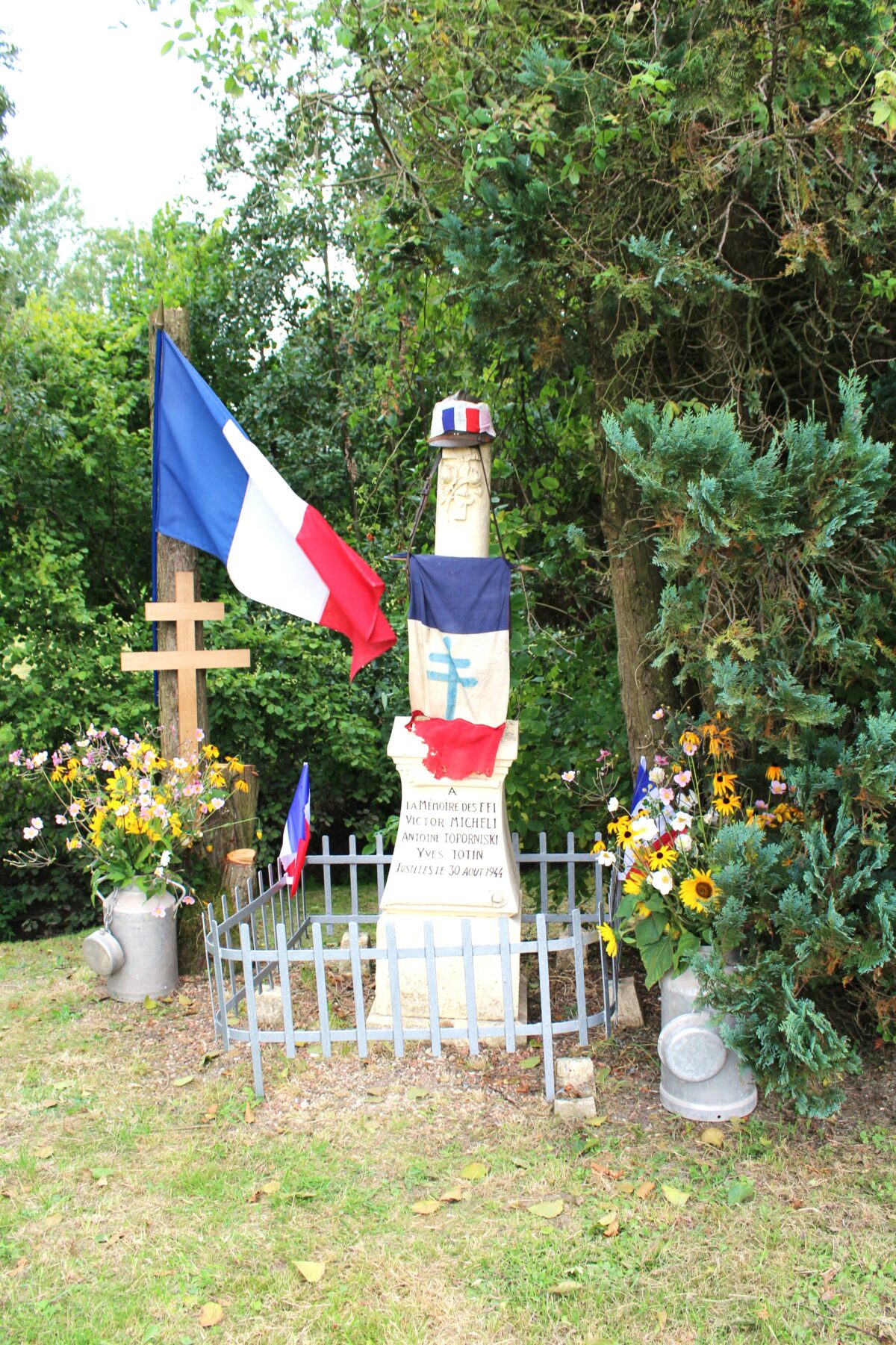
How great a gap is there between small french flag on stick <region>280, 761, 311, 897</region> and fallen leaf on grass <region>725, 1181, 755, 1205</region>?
205 cm

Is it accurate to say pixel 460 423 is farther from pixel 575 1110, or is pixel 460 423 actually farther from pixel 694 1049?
pixel 575 1110

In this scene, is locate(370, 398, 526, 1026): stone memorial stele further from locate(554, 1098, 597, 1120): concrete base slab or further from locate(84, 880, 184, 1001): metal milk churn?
locate(84, 880, 184, 1001): metal milk churn

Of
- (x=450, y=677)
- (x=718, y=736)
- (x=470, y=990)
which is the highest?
(x=450, y=677)

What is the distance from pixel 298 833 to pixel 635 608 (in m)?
1.77

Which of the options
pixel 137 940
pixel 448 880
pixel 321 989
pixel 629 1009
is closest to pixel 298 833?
pixel 448 880

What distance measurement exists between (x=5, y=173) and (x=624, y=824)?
7.82 meters

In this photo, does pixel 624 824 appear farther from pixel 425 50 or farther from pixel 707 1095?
pixel 425 50

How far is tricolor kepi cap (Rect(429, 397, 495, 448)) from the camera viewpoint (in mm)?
4395

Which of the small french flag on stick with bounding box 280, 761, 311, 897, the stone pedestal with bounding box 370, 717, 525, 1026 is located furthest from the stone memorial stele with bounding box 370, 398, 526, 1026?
the small french flag on stick with bounding box 280, 761, 311, 897

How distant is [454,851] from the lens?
439 centimetres

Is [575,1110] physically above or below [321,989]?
below

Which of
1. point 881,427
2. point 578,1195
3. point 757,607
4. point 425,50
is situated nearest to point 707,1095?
point 578,1195

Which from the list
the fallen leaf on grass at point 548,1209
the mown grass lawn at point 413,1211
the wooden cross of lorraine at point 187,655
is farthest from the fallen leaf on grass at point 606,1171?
the wooden cross of lorraine at point 187,655

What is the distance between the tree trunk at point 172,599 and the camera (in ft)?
16.8
